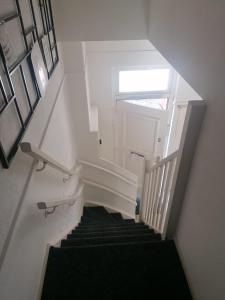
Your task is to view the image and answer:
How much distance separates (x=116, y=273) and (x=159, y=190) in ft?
2.55

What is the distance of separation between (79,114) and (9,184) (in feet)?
6.65

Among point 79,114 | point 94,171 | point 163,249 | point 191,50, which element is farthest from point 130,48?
point 163,249

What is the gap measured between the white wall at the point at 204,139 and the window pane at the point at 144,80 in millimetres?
2030

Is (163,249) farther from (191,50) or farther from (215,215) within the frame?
(191,50)

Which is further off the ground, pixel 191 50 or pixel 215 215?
pixel 191 50

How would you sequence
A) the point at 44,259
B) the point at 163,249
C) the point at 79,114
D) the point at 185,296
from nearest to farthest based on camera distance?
the point at 185,296, the point at 44,259, the point at 163,249, the point at 79,114

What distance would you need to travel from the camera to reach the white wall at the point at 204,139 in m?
0.91

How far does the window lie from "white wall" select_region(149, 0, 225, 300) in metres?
2.03

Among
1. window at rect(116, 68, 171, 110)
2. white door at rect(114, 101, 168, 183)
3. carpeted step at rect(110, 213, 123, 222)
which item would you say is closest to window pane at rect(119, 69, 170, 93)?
window at rect(116, 68, 171, 110)

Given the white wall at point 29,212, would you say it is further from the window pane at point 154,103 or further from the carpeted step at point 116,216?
the window pane at point 154,103

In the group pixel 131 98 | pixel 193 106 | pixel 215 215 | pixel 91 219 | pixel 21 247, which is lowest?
pixel 91 219

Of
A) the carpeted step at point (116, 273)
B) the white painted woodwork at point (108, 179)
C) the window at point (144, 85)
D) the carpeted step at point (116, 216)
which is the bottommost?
the carpeted step at point (116, 216)

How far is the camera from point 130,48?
3.19 m

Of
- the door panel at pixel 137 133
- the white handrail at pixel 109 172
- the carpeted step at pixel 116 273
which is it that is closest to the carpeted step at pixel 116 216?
the white handrail at pixel 109 172
